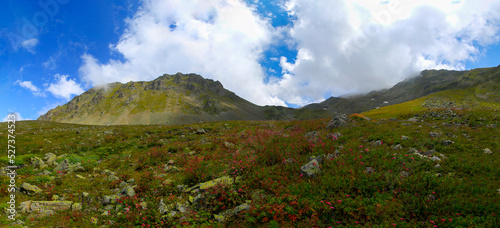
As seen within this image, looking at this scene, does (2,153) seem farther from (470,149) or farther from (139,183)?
(470,149)

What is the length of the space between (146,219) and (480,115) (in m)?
29.7

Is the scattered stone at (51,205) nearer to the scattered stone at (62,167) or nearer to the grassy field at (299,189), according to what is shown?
the grassy field at (299,189)

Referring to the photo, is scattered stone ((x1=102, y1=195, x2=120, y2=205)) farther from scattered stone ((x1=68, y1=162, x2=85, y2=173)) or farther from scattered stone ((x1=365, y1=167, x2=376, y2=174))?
scattered stone ((x1=365, y1=167, x2=376, y2=174))

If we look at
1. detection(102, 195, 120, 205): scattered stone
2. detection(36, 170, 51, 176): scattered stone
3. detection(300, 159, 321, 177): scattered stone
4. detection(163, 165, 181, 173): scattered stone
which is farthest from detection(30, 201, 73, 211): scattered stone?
detection(300, 159, 321, 177): scattered stone

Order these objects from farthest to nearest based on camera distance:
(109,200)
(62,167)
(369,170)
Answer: (62,167) → (109,200) → (369,170)

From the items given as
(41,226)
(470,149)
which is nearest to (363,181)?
(470,149)

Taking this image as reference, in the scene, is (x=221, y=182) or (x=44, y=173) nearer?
(x=221, y=182)

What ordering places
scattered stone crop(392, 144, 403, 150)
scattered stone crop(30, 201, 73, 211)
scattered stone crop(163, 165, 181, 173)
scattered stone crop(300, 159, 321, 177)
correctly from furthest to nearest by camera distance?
scattered stone crop(163, 165, 181, 173) → scattered stone crop(392, 144, 403, 150) → scattered stone crop(300, 159, 321, 177) → scattered stone crop(30, 201, 73, 211)

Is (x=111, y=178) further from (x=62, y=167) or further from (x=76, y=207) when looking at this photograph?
(x=62, y=167)

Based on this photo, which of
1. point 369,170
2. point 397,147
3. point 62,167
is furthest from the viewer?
point 62,167

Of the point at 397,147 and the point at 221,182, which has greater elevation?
the point at 397,147

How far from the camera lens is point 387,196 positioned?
18.5 ft

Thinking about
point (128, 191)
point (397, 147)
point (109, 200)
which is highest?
point (397, 147)

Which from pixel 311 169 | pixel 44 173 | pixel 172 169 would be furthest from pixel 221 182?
pixel 44 173
